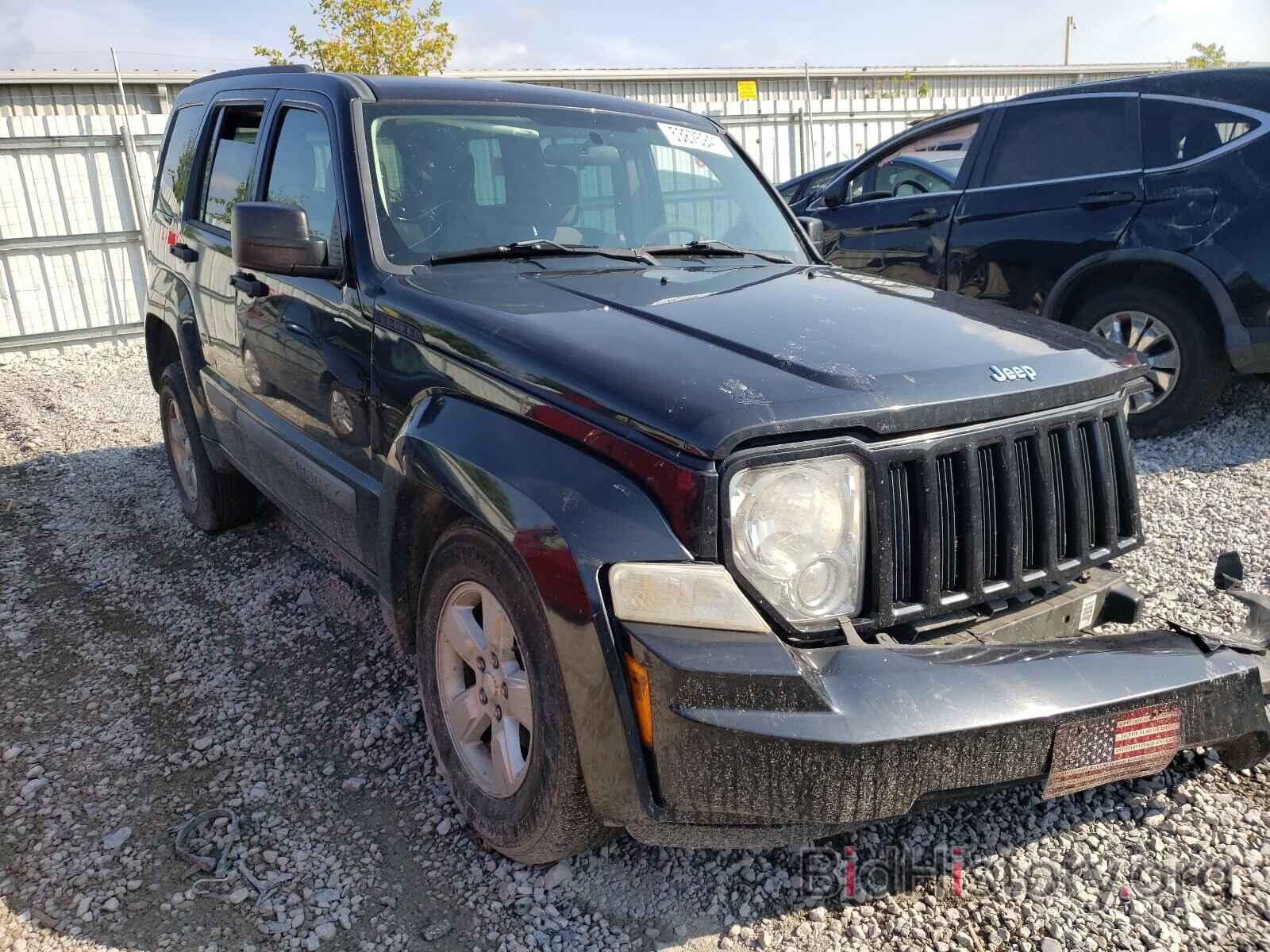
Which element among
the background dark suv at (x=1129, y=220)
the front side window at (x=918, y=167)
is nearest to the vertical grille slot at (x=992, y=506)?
the background dark suv at (x=1129, y=220)

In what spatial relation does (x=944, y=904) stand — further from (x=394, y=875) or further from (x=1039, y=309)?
(x=1039, y=309)

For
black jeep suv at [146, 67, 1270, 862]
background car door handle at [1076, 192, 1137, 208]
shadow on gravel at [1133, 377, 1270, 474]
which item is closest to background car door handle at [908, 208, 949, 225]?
background car door handle at [1076, 192, 1137, 208]

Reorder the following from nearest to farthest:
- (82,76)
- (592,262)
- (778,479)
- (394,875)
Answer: (778,479) → (394,875) → (592,262) → (82,76)

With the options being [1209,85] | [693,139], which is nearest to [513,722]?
[693,139]

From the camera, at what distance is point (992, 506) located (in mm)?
2264

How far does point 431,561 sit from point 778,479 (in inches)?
41.1

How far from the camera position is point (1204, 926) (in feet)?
7.30

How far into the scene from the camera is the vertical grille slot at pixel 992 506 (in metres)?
2.25

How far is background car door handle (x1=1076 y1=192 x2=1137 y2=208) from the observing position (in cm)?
558

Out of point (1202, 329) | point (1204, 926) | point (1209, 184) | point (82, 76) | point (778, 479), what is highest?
point (82, 76)

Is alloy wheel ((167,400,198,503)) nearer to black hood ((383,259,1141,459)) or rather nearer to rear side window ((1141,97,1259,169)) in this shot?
black hood ((383,259,1141,459))

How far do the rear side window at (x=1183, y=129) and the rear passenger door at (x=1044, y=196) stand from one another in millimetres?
68

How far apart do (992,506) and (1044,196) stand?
14.4 feet

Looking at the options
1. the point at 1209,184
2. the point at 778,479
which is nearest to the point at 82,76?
the point at 1209,184
